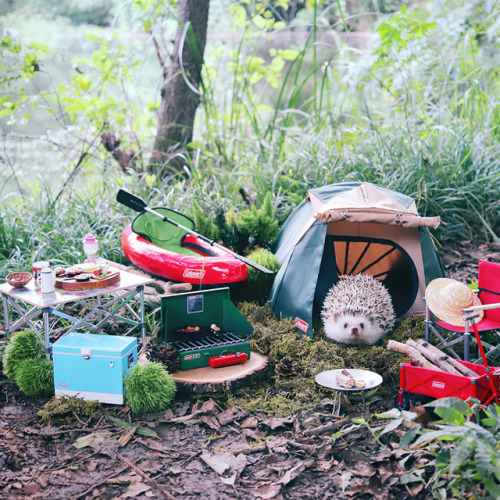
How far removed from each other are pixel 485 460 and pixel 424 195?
145 inches

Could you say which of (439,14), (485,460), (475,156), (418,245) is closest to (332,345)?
(418,245)

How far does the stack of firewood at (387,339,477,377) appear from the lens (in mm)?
2986

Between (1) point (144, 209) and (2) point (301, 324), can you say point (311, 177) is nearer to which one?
(1) point (144, 209)

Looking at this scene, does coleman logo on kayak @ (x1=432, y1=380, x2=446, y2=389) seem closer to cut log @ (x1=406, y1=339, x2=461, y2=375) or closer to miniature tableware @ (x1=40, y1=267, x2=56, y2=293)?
cut log @ (x1=406, y1=339, x2=461, y2=375)

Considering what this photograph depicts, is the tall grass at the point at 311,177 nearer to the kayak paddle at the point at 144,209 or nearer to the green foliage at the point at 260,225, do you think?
the green foliage at the point at 260,225

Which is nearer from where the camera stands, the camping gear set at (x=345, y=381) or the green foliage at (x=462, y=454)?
the green foliage at (x=462, y=454)

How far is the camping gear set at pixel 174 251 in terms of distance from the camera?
165 inches

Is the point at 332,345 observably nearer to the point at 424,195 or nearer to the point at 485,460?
the point at 485,460

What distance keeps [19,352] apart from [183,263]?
131 cm

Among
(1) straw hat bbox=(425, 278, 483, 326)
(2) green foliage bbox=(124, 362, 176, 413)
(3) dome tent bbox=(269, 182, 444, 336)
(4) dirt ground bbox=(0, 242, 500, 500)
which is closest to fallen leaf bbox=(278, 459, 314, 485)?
(4) dirt ground bbox=(0, 242, 500, 500)

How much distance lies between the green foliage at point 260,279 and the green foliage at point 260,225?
1.27 feet

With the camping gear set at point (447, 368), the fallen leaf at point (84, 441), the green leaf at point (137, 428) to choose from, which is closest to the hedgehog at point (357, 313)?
the camping gear set at point (447, 368)

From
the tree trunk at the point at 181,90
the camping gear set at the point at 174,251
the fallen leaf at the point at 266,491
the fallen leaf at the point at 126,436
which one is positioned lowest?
the fallen leaf at the point at 266,491

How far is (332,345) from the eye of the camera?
379 centimetres
